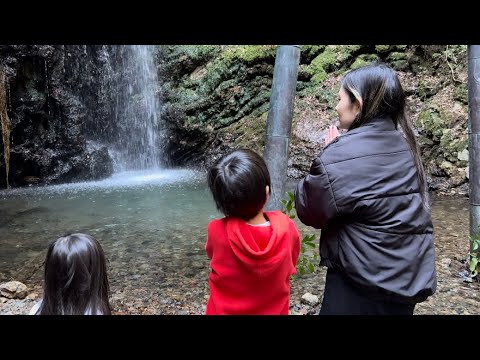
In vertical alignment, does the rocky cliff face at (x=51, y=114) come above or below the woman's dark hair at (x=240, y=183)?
above

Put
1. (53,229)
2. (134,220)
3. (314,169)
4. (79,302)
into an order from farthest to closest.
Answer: (134,220) → (53,229) → (79,302) → (314,169)

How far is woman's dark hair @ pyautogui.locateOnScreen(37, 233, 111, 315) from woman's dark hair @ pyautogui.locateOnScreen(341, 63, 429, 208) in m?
1.23

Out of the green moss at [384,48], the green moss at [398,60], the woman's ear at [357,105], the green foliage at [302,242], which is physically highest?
the green moss at [384,48]

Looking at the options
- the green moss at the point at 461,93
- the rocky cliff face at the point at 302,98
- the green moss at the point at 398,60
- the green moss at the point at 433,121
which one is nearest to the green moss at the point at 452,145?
the rocky cliff face at the point at 302,98

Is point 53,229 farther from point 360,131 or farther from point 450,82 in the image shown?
point 450,82

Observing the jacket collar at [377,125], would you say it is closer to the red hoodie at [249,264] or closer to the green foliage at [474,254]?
the red hoodie at [249,264]

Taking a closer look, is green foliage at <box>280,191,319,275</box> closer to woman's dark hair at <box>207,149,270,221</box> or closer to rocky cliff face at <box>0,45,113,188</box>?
woman's dark hair at <box>207,149,270,221</box>

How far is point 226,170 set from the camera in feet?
5.12

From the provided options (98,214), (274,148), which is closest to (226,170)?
(274,148)

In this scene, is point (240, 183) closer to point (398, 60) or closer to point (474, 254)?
point (474, 254)

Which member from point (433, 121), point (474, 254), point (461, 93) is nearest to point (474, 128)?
point (474, 254)

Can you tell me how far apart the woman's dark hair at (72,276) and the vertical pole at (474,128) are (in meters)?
2.99

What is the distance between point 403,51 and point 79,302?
1003 centimetres

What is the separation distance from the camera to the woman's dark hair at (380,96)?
61.7 inches
